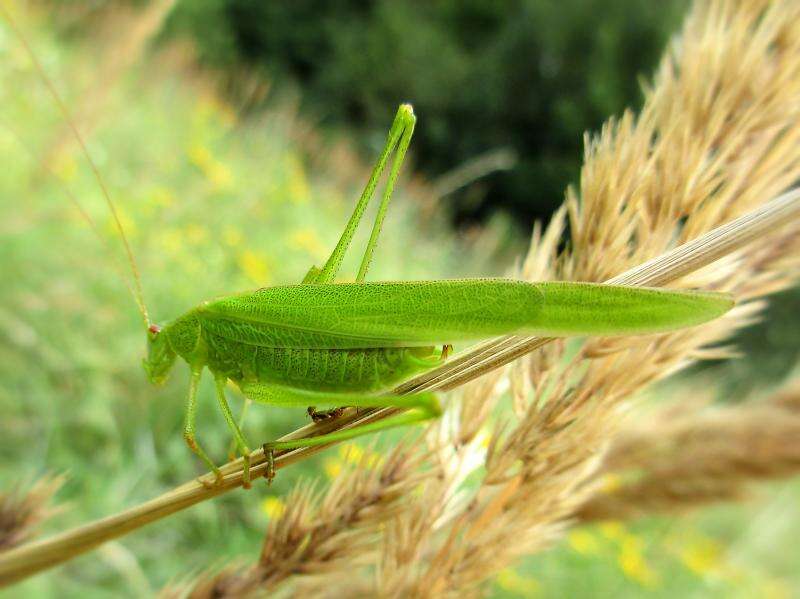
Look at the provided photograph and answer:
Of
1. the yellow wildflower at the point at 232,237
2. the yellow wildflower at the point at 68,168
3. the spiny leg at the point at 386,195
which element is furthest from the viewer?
the yellow wildflower at the point at 232,237

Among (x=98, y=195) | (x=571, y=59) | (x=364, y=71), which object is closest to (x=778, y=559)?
(x=98, y=195)

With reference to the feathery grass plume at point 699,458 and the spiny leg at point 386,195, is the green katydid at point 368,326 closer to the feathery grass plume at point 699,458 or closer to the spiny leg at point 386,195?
the spiny leg at point 386,195

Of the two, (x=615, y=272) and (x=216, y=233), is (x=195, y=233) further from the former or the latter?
(x=615, y=272)

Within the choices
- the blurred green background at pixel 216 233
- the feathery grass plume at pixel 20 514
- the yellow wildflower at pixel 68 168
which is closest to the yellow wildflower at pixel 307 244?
the blurred green background at pixel 216 233

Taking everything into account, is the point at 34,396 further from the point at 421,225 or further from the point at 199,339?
the point at 421,225

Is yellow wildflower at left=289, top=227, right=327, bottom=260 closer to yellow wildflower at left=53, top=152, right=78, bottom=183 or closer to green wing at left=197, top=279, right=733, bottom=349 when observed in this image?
yellow wildflower at left=53, top=152, right=78, bottom=183

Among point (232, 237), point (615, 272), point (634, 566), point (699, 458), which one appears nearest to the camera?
point (615, 272)

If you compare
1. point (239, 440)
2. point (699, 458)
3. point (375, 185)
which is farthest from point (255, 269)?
point (239, 440)
